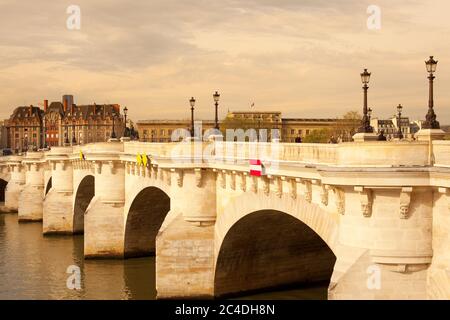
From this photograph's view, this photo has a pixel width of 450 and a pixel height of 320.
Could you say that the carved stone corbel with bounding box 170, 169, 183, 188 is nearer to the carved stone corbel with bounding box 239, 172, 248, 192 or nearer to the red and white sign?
the carved stone corbel with bounding box 239, 172, 248, 192

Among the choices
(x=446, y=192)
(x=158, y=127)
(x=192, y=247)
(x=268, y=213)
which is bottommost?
(x=192, y=247)

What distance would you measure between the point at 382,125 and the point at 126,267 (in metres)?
78.6

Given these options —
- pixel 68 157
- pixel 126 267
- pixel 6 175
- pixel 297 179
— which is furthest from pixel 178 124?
pixel 297 179

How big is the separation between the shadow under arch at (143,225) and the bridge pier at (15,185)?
39292 mm

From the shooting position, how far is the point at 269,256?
109 feet

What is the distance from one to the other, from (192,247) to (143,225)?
15017 millimetres

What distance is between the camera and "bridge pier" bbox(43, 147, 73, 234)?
195 ft

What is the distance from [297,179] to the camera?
22719 mm

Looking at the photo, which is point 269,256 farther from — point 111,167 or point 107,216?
point 111,167

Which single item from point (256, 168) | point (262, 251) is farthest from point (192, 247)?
point (256, 168)

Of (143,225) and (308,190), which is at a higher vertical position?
(308,190)

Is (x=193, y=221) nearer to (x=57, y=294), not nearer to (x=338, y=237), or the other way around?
(x=57, y=294)

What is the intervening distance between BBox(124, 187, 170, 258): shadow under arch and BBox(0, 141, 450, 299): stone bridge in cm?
7

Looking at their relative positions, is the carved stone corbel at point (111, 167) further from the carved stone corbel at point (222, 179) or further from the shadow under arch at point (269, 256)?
the carved stone corbel at point (222, 179)
